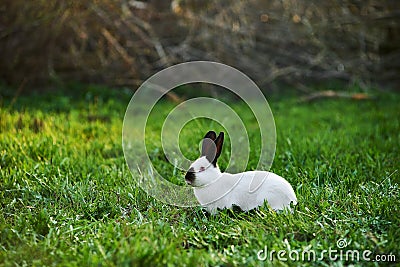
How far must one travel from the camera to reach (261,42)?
821 cm

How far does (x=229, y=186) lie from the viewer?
3.04 meters

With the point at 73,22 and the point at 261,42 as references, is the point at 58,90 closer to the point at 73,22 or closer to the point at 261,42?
the point at 73,22

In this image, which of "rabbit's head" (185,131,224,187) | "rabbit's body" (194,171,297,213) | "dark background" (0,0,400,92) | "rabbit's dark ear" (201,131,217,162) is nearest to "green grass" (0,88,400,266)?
"rabbit's body" (194,171,297,213)

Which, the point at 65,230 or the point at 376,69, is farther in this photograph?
the point at 376,69

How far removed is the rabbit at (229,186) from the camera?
2.98 metres

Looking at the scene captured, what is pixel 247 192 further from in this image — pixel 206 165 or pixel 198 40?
pixel 198 40

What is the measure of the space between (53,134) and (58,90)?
2.45m

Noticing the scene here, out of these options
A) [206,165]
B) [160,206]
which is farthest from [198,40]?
[206,165]

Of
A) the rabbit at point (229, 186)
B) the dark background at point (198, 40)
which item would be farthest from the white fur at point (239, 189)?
the dark background at point (198, 40)

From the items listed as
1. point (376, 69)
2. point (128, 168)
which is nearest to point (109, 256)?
point (128, 168)

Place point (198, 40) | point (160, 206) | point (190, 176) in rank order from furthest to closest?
point (198, 40), point (160, 206), point (190, 176)

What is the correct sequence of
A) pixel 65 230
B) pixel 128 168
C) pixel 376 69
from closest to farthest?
1. pixel 65 230
2. pixel 128 168
3. pixel 376 69

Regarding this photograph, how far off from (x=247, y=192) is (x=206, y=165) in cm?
29

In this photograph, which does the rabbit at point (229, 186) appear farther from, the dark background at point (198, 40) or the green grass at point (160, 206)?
the dark background at point (198, 40)
